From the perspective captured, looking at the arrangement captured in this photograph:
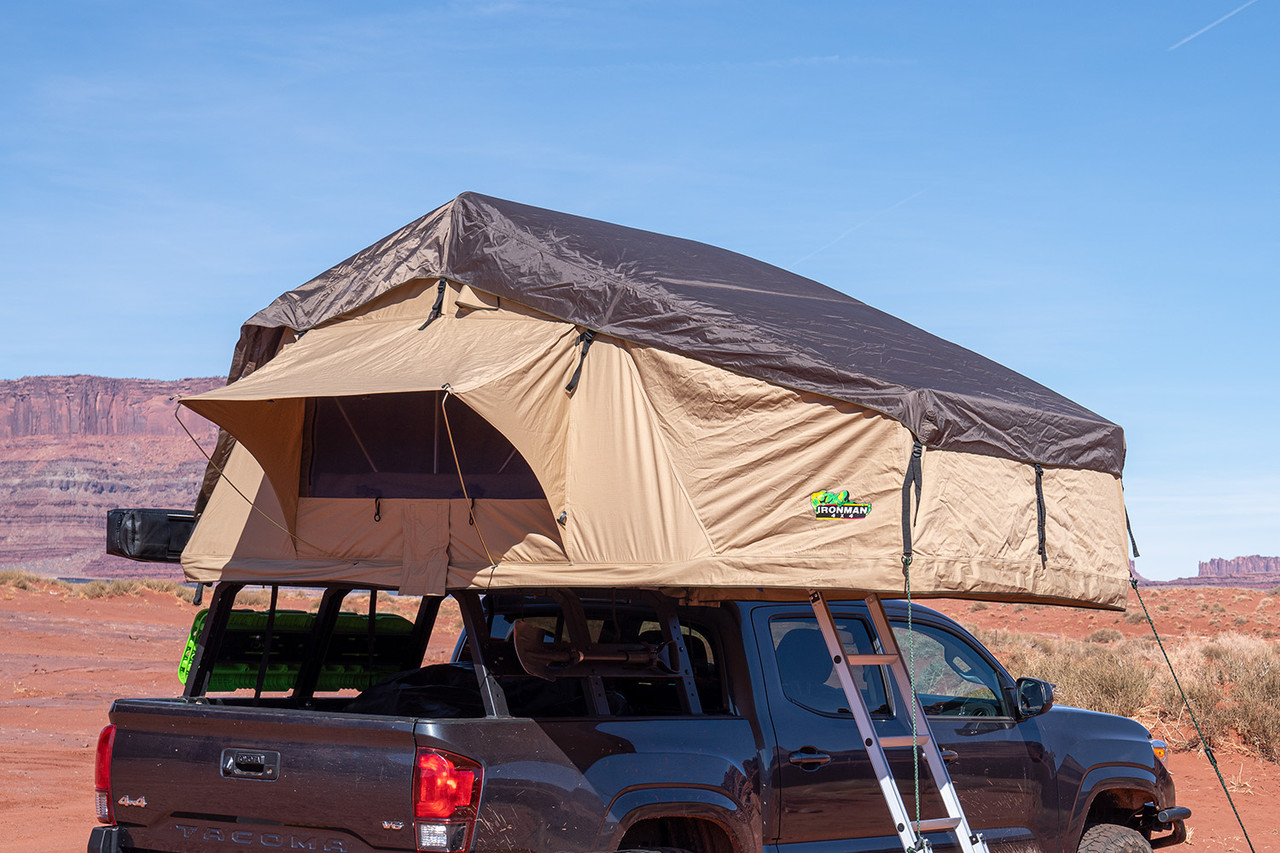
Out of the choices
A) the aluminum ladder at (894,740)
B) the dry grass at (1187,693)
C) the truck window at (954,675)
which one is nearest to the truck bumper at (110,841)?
the aluminum ladder at (894,740)

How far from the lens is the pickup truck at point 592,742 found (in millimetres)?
4258

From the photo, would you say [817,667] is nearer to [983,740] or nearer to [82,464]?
[983,740]

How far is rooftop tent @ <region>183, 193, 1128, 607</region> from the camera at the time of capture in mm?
4855

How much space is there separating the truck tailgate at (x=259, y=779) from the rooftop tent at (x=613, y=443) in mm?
932

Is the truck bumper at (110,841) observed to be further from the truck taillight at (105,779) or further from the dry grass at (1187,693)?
the dry grass at (1187,693)

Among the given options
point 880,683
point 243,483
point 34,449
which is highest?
point 34,449

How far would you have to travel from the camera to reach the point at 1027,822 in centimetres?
631

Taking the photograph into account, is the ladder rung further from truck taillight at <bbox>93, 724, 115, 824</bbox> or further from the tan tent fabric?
truck taillight at <bbox>93, 724, 115, 824</bbox>

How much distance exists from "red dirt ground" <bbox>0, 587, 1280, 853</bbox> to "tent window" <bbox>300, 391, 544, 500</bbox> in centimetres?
458

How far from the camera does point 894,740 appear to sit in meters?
5.41

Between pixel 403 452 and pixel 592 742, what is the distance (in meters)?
1.67

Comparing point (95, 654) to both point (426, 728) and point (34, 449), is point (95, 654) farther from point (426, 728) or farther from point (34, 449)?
point (34, 449)

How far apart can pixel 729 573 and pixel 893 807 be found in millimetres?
1320

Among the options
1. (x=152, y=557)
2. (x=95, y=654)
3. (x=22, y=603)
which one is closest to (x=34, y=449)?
(x=22, y=603)
